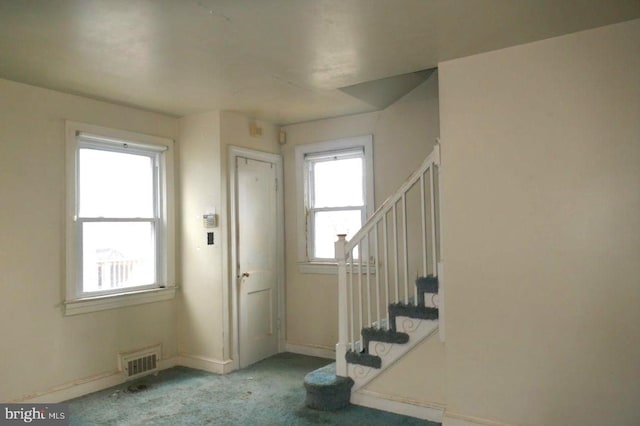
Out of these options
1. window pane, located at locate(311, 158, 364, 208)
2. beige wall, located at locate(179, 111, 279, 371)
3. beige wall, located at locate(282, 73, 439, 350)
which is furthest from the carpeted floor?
window pane, located at locate(311, 158, 364, 208)

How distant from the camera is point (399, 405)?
129 inches

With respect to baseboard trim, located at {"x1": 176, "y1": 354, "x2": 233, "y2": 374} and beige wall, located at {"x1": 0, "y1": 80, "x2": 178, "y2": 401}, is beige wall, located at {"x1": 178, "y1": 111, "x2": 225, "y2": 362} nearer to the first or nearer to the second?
baseboard trim, located at {"x1": 176, "y1": 354, "x2": 233, "y2": 374}

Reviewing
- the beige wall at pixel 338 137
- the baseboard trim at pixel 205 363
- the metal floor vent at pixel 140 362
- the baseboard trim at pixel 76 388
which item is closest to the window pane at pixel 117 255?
the metal floor vent at pixel 140 362

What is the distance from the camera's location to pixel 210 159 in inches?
169

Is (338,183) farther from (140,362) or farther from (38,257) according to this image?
(38,257)

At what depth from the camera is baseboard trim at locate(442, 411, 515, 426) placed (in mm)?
2773

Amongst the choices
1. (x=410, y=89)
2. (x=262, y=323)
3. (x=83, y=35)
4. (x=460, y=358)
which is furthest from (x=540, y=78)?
(x=262, y=323)

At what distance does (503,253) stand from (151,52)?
8.57ft

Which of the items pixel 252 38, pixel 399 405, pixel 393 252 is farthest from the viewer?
pixel 393 252

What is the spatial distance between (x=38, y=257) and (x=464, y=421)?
11.1ft

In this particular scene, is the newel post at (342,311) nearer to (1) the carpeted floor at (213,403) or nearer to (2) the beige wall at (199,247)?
(1) the carpeted floor at (213,403)

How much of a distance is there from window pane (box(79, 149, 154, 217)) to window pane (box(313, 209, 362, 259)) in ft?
5.78

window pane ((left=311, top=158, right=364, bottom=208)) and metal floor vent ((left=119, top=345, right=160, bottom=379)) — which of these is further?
window pane ((left=311, top=158, right=364, bottom=208))

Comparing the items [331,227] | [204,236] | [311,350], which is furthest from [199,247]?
[311,350]
